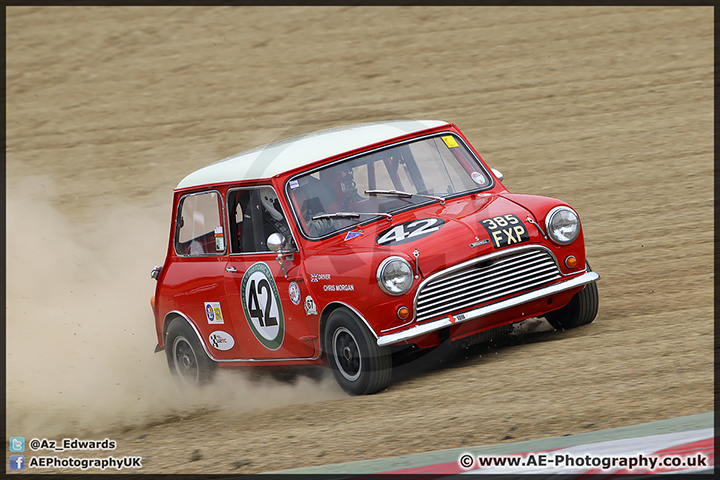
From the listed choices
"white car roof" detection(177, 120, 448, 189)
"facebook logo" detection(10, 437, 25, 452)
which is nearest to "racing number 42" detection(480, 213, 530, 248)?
"white car roof" detection(177, 120, 448, 189)

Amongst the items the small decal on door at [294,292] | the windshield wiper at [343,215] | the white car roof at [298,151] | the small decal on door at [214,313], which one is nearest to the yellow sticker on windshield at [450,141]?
the white car roof at [298,151]

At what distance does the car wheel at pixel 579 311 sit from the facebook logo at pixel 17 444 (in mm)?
4053

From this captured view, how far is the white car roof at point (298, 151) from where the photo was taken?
263 inches

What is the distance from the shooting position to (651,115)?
12727 mm

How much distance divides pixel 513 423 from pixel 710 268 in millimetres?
4133

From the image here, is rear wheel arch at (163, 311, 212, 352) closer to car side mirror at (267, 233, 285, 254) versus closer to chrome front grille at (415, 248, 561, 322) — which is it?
car side mirror at (267, 233, 285, 254)

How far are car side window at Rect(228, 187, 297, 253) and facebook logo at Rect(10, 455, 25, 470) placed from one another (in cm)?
226

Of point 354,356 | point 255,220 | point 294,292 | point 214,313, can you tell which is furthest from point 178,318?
point 354,356

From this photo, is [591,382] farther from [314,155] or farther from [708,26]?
[708,26]

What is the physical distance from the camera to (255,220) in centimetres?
689

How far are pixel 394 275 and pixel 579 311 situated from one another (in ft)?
5.79

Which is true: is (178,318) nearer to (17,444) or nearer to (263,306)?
(263,306)

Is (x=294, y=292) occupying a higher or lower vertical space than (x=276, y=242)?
lower

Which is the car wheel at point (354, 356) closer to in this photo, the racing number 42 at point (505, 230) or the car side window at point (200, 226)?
the racing number 42 at point (505, 230)
